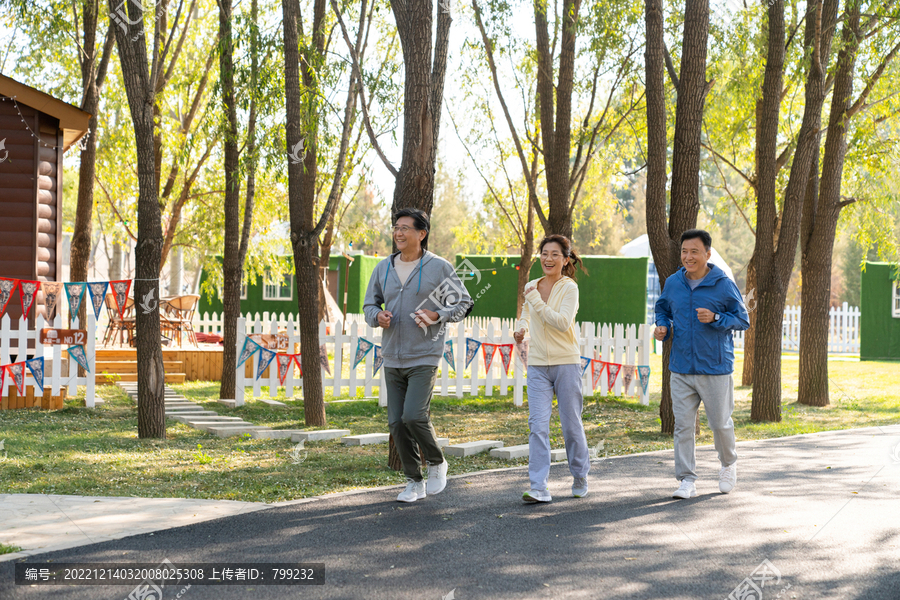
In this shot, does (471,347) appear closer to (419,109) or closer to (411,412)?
(419,109)

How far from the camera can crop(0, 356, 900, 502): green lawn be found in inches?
228

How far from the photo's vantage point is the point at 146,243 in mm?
7910

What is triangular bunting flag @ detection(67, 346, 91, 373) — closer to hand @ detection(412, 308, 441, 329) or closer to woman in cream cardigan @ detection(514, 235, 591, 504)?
hand @ detection(412, 308, 441, 329)

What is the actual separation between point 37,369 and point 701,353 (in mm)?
8219

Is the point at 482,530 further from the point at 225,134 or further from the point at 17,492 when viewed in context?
the point at 225,134

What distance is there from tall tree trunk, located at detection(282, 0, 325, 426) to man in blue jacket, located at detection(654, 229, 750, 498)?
4.48 metres

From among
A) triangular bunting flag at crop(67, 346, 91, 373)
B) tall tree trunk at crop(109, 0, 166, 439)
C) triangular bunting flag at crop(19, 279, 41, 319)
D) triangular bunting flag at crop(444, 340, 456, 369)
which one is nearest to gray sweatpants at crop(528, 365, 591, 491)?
tall tree trunk at crop(109, 0, 166, 439)

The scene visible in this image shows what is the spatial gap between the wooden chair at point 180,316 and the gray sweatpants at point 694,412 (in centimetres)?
1398

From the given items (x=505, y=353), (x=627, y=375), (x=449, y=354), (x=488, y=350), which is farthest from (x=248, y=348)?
(x=627, y=375)

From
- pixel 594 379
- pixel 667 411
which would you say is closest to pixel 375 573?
pixel 667 411

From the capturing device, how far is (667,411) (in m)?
8.87

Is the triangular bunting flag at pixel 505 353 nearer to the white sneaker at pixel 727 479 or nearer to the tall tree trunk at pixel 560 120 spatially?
the tall tree trunk at pixel 560 120

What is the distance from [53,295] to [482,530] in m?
8.57

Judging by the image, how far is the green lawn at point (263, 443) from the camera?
5793 millimetres
